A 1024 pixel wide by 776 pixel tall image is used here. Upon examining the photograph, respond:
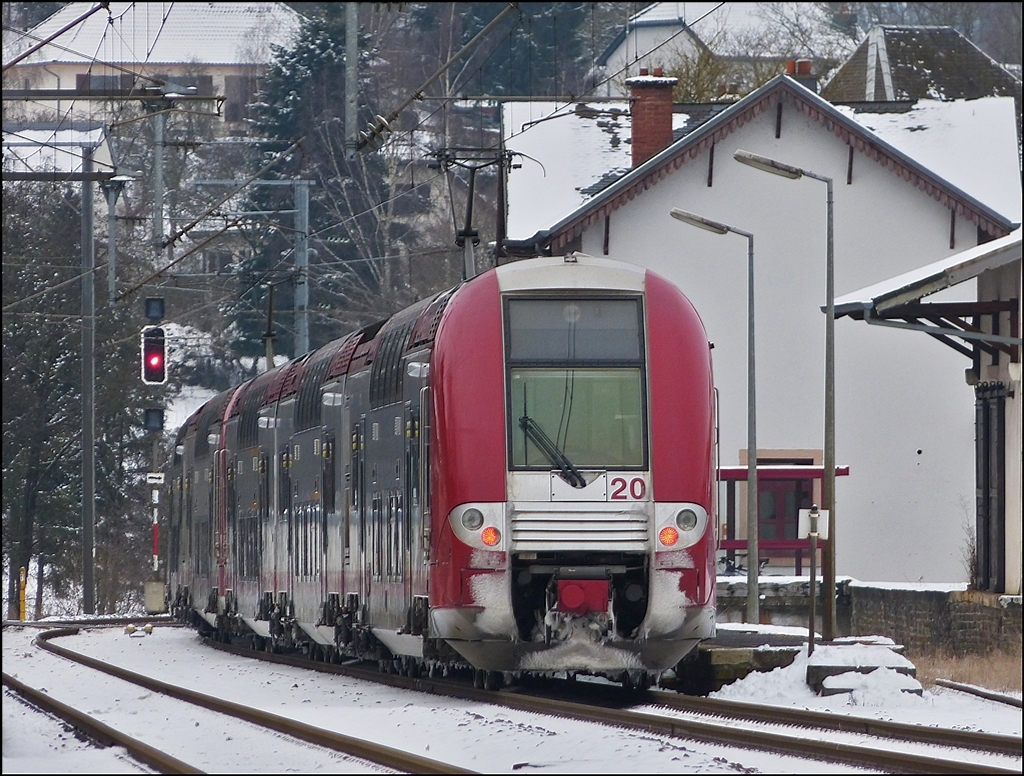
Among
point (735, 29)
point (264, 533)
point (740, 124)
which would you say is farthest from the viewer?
point (735, 29)

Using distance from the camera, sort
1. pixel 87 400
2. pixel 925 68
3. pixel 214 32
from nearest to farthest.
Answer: pixel 87 400, pixel 925 68, pixel 214 32

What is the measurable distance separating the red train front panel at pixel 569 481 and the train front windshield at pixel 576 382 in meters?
0.01

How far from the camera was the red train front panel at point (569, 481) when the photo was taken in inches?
587

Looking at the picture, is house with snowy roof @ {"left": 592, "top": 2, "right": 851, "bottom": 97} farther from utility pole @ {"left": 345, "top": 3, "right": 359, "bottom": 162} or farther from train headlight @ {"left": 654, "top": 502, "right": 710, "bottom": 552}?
train headlight @ {"left": 654, "top": 502, "right": 710, "bottom": 552}

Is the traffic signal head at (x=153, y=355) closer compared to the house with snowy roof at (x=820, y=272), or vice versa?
the traffic signal head at (x=153, y=355)

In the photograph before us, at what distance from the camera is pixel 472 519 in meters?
14.9

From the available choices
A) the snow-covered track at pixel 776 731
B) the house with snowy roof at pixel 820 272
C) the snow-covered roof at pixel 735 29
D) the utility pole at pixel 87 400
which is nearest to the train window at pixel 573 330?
the snow-covered track at pixel 776 731

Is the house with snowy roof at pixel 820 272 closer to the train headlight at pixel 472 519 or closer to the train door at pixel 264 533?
the train door at pixel 264 533

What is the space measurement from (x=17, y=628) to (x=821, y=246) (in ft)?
55.4

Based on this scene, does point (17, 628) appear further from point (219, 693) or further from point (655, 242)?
point (219, 693)

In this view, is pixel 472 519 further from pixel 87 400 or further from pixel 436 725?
pixel 87 400

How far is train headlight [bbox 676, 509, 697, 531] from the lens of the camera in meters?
15.1

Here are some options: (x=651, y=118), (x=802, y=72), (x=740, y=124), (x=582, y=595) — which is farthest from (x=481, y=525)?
(x=802, y=72)

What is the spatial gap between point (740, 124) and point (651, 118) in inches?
86.9
